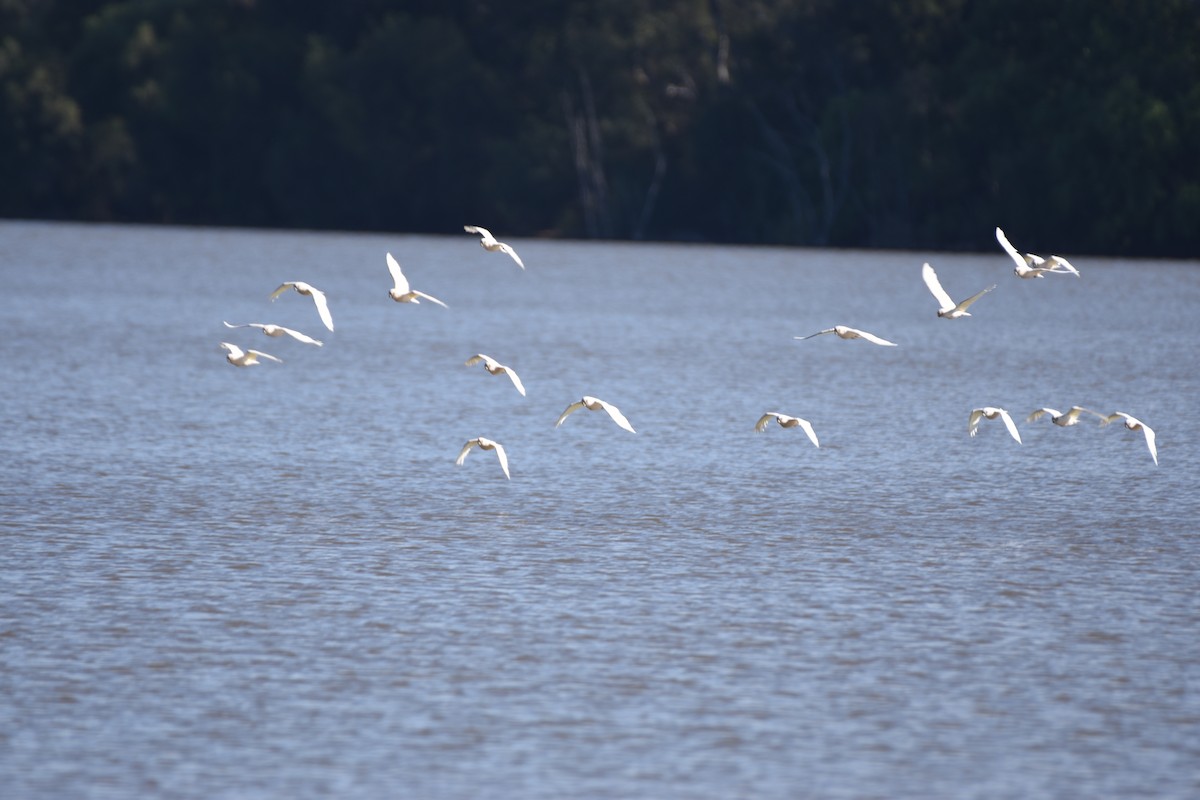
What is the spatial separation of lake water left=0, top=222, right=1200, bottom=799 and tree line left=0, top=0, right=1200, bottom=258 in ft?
120

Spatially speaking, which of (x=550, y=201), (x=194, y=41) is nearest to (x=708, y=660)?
(x=550, y=201)

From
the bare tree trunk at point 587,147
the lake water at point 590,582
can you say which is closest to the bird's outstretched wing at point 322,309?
the lake water at point 590,582

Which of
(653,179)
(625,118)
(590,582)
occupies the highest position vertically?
(625,118)

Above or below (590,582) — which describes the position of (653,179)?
above

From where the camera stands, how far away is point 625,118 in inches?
3287

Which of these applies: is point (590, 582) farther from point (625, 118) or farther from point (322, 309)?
point (625, 118)

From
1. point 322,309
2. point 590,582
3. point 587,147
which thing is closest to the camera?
point 590,582

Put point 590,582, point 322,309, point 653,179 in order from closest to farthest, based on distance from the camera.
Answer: point 590,582 → point 322,309 → point 653,179

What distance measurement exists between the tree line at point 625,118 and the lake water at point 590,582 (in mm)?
36424

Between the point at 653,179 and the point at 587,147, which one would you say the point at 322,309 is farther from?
the point at 653,179

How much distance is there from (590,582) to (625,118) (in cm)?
6816

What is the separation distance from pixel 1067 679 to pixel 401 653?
4332 mm

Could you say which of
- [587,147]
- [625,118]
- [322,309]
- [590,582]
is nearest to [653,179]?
[587,147]

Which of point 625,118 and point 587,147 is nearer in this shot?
point 625,118
